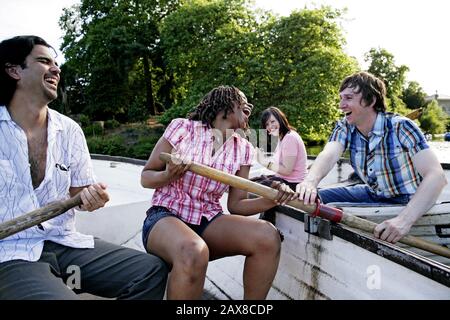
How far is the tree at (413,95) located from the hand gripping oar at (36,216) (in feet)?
190

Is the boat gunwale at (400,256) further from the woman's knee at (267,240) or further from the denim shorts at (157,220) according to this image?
the denim shorts at (157,220)

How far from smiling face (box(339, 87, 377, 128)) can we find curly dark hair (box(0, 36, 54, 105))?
5.73ft

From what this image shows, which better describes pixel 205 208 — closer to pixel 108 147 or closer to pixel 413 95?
pixel 108 147

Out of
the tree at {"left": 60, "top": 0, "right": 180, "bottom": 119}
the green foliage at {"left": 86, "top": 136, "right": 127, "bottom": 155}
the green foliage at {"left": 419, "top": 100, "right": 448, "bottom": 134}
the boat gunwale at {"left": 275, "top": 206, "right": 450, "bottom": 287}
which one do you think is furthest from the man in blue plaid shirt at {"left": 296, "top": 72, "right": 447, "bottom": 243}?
the green foliage at {"left": 419, "top": 100, "right": 448, "bottom": 134}

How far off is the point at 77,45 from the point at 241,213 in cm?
2219

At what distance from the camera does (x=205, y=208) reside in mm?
2209

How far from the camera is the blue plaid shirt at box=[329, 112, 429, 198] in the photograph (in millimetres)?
2379

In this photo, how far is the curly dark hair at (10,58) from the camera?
1918mm

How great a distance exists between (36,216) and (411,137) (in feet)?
6.48

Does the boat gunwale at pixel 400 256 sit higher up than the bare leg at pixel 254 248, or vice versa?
the boat gunwale at pixel 400 256

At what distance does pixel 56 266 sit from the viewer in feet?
5.93

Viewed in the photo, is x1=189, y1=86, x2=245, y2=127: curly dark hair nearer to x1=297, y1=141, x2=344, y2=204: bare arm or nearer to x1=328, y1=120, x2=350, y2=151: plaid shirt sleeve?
x1=297, y1=141, x2=344, y2=204: bare arm

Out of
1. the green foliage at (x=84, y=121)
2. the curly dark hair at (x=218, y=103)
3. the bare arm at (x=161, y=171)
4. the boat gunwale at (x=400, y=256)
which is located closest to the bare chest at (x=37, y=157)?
the bare arm at (x=161, y=171)
